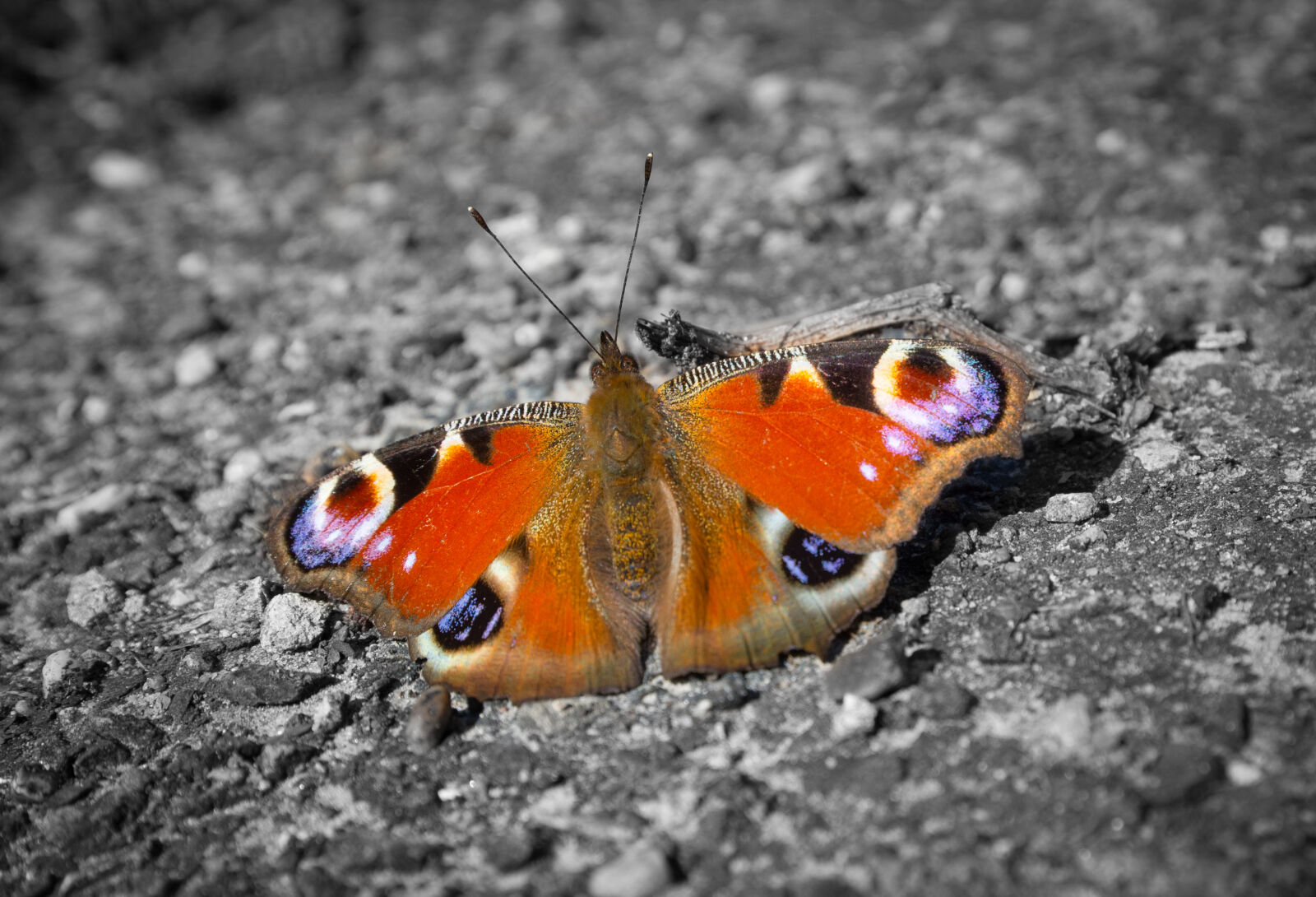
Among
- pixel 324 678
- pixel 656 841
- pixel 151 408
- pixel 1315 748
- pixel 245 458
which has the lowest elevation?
pixel 1315 748

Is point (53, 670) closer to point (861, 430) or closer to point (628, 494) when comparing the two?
point (628, 494)

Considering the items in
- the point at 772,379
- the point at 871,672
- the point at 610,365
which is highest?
the point at 610,365

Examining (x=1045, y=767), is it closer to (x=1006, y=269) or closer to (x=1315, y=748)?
(x=1315, y=748)

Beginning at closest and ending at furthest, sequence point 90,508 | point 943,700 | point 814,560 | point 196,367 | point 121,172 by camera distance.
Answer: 1. point 943,700
2. point 814,560
3. point 90,508
4. point 196,367
5. point 121,172

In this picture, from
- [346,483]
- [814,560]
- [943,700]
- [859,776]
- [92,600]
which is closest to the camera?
[859,776]

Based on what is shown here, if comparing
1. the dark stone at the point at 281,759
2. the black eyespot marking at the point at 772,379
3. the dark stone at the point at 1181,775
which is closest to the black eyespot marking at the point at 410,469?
the dark stone at the point at 281,759

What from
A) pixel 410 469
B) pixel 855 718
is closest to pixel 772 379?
pixel 855 718

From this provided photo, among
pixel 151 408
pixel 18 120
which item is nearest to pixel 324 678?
pixel 151 408
